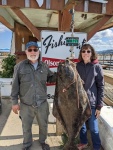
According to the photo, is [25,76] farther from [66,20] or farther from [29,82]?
[66,20]

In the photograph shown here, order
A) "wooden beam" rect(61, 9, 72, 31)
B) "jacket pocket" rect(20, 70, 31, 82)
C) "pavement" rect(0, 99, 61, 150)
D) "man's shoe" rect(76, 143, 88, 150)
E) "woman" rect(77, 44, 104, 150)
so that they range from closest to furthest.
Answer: "woman" rect(77, 44, 104, 150) < "jacket pocket" rect(20, 70, 31, 82) < "man's shoe" rect(76, 143, 88, 150) < "pavement" rect(0, 99, 61, 150) < "wooden beam" rect(61, 9, 72, 31)

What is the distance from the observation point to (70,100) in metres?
2.80

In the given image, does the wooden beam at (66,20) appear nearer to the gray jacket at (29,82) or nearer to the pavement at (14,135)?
the gray jacket at (29,82)

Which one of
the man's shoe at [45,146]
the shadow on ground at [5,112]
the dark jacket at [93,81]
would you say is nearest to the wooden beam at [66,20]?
Result: the dark jacket at [93,81]

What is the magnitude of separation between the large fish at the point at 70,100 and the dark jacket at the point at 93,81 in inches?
7.6

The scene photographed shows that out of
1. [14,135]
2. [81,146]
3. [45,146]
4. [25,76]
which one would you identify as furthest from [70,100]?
[14,135]

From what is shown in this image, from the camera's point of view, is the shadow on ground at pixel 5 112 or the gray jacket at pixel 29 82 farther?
the shadow on ground at pixel 5 112

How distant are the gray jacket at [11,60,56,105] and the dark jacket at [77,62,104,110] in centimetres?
60

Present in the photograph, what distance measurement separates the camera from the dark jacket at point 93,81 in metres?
3.01

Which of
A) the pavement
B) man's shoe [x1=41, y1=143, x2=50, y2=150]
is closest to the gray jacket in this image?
man's shoe [x1=41, y1=143, x2=50, y2=150]

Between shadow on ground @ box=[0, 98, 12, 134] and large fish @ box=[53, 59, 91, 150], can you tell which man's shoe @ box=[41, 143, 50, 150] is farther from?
shadow on ground @ box=[0, 98, 12, 134]

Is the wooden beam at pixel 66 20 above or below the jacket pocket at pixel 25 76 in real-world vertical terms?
above

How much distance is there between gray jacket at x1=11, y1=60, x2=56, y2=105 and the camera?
319cm

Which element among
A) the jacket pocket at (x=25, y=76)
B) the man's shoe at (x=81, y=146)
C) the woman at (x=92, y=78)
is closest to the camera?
the woman at (x=92, y=78)
